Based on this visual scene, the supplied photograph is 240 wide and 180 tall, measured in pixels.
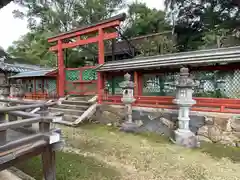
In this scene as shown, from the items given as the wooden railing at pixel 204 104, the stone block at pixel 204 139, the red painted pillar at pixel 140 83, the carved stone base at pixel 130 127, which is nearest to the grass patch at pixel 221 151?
the stone block at pixel 204 139

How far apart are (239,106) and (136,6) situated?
19.2 metres

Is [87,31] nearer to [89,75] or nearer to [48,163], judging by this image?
[89,75]

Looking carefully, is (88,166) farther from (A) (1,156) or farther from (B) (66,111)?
(B) (66,111)

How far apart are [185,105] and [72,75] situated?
6.81 meters

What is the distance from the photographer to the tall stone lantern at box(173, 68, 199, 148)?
16.5 ft

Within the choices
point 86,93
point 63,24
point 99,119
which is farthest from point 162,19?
point 99,119

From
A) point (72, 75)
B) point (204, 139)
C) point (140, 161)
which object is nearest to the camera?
point (140, 161)

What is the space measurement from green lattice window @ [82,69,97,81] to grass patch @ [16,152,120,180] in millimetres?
5166

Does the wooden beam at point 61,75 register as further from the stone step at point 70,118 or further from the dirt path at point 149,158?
the dirt path at point 149,158

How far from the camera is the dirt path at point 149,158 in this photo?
360cm

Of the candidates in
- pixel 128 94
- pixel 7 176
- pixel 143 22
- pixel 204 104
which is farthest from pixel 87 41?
pixel 143 22

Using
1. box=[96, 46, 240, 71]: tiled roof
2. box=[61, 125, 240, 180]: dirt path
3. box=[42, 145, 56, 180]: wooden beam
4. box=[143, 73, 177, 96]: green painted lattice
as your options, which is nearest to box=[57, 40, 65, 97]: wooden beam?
box=[96, 46, 240, 71]: tiled roof

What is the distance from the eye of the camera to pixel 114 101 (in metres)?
7.80

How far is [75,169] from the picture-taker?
150 inches
